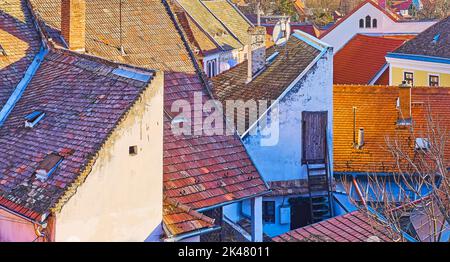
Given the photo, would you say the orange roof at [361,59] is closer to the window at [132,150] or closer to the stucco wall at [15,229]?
the window at [132,150]

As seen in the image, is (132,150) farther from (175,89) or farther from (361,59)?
(361,59)

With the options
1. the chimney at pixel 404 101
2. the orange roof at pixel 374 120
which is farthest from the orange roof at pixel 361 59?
the chimney at pixel 404 101

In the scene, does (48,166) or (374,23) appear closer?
(48,166)

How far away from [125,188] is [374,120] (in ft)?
38.8

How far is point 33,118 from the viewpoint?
45.1 ft

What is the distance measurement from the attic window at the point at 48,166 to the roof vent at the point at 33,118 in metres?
1.56

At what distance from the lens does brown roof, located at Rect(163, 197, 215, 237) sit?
481 inches

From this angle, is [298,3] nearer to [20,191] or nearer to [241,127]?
[241,127]

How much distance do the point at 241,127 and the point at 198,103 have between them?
218 cm

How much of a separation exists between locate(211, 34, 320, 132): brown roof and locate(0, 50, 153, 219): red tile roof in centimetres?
466

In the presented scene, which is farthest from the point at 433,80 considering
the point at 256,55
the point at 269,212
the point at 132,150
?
the point at 132,150

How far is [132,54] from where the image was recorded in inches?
750

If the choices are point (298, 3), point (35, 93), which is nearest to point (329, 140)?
point (35, 93)

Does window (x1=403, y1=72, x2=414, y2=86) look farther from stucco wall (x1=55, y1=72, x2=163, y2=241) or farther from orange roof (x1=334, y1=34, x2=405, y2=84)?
stucco wall (x1=55, y1=72, x2=163, y2=241)
